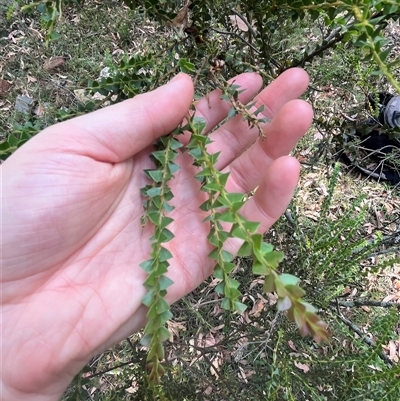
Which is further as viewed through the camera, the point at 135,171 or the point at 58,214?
the point at 135,171

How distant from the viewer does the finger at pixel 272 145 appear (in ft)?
4.60

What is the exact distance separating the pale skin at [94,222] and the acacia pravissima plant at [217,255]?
0.43 feet

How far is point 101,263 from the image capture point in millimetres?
1456

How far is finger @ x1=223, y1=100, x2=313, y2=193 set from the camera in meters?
1.40

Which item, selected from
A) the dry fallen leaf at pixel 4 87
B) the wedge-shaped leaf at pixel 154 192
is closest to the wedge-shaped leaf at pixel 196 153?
the wedge-shaped leaf at pixel 154 192

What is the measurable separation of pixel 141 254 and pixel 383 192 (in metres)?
1.90

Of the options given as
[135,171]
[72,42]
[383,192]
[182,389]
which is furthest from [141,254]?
[72,42]

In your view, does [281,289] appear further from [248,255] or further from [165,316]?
[165,316]

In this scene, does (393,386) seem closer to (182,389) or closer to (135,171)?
(182,389)

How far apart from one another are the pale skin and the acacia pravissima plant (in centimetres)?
13

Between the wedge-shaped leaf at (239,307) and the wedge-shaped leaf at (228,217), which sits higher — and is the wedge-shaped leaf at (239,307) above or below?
below

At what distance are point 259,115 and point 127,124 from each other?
51cm

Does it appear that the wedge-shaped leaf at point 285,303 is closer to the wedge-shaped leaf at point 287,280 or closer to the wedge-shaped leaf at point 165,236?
the wedge-shaped leaf at point 287,280

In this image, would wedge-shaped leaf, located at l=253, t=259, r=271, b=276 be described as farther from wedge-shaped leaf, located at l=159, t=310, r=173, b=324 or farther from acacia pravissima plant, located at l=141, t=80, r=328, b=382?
wedge-shaped leaf, located at l=159, t=310, r=173, b=324
